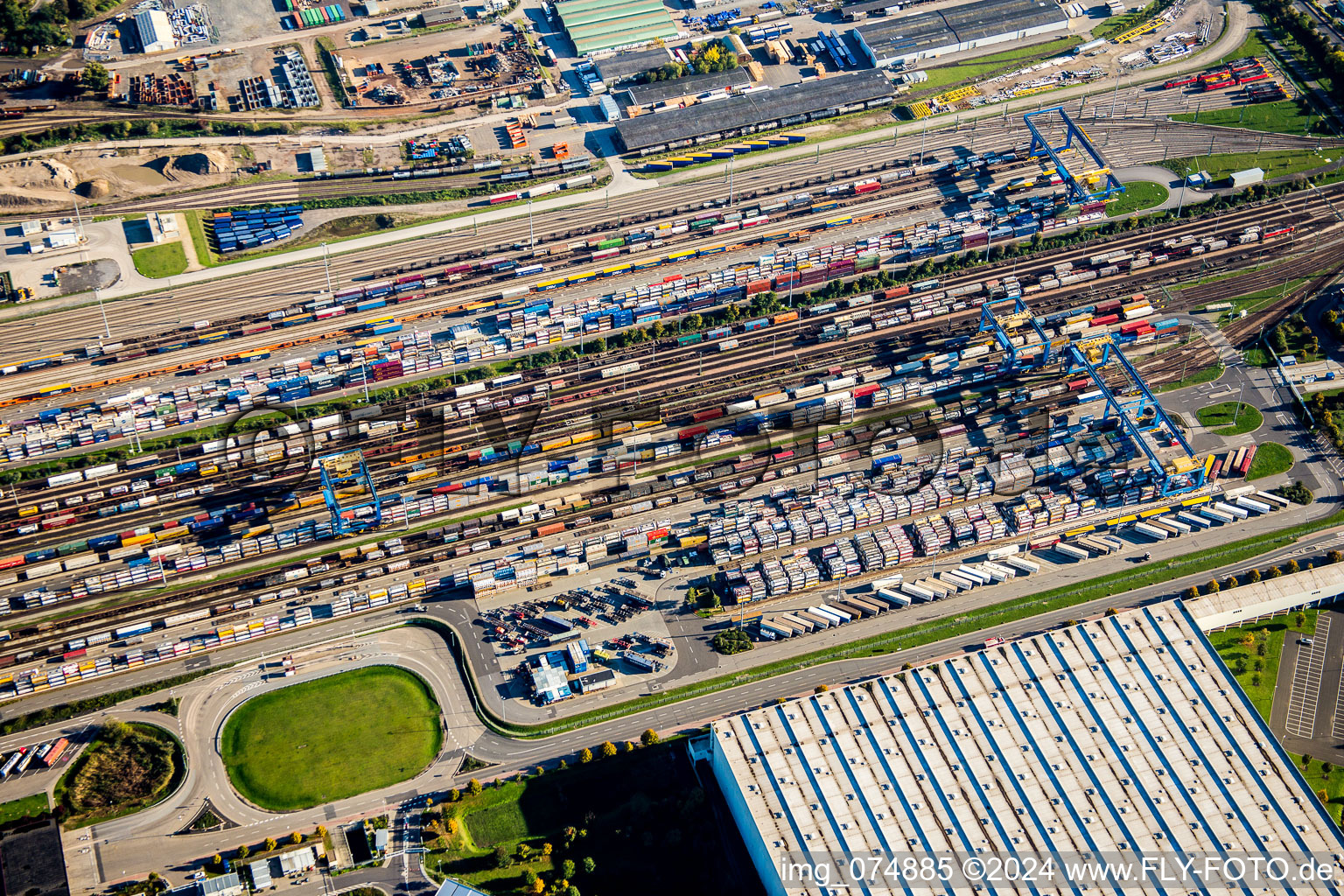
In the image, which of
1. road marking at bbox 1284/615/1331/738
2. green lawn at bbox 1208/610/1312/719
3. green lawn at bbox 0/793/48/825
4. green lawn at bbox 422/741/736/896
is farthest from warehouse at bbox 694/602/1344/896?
green lawn at bbox 0/793/48/825

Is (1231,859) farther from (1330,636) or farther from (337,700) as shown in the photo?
(337,700)

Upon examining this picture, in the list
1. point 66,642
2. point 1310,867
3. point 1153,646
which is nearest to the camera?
point 1310,867

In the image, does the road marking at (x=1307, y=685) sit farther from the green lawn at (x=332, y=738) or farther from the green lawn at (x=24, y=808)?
the green lawn at (x=24, y=808)

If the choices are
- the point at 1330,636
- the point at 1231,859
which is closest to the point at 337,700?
the point at 1231,859

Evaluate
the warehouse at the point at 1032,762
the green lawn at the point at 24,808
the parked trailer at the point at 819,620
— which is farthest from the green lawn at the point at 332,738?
the parked trailer at the point at 819,620

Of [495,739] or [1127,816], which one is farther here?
[495,739]

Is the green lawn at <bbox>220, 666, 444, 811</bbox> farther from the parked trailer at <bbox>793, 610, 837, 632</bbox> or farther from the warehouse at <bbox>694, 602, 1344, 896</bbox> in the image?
the parked trailer at <bbox>793, 610, 837, 632</bbox>

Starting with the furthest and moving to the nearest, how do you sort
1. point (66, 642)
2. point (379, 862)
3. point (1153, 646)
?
1. point (66, 642)
2. point (1153, 646)
3. point (379, 862)

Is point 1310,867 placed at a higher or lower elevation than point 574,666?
lower
